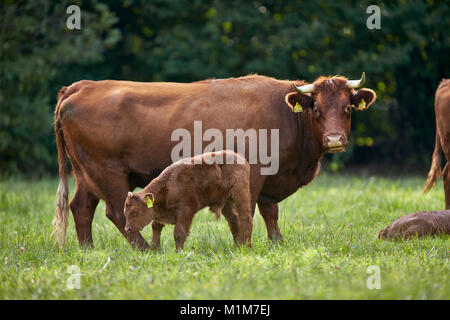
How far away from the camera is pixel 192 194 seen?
243 inches

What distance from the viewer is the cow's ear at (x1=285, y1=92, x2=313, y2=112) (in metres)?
6.98

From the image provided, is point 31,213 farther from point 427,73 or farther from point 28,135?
point 427,73

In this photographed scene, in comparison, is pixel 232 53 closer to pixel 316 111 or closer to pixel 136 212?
pixel 316 111

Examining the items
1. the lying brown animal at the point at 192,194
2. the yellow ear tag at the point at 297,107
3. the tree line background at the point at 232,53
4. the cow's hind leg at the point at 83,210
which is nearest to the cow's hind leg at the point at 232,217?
the lying brown animal at the point at 192,194

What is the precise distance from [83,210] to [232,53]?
1022 centimetres

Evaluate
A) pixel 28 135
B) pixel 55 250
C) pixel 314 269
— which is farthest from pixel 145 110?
pixel 28 135

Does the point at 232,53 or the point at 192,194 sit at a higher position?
the point at 232,53

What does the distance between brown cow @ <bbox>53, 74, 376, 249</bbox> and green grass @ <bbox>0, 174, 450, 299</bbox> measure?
0.51 metres

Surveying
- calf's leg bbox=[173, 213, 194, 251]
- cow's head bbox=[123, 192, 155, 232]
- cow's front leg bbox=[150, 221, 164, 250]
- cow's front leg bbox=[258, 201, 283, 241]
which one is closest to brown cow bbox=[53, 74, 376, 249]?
cow's front leg bbox=[258, 201, 283, 241]

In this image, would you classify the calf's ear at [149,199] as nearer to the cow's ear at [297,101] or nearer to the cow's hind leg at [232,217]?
the cow's hind leg at [232,217]

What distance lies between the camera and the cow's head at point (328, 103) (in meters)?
6.73

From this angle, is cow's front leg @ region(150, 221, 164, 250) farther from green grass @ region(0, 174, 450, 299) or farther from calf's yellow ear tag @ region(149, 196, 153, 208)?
calf's yellow ear tag @ region(149, 196, 153, 208)

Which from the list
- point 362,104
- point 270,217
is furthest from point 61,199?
point 362,104

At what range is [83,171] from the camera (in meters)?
7.14
